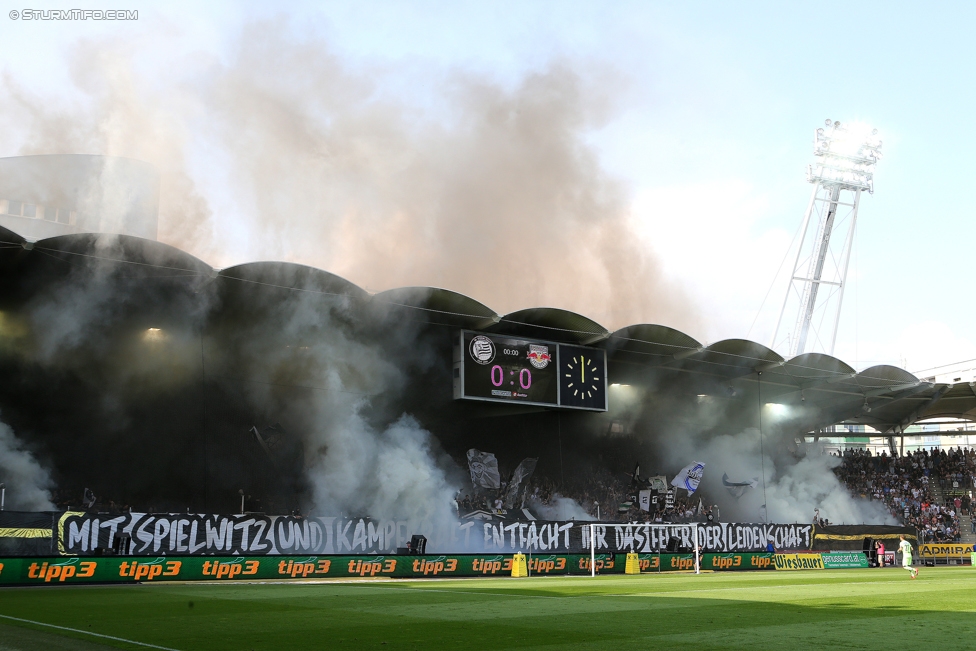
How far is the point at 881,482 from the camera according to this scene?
5719 centimetres

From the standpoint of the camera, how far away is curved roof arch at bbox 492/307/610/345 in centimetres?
4112

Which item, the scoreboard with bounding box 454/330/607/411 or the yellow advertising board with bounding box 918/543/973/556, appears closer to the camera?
the scoreboard with bounding box 454/330/607/411

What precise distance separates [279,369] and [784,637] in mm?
31754

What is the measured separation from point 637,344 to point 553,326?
5490 mm

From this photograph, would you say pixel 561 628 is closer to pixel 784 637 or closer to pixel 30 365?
pixel 784 637

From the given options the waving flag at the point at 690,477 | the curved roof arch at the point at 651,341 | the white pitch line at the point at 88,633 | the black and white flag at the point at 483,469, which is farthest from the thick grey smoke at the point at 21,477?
the waving flag at the point at 690,477

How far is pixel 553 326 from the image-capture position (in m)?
43.1

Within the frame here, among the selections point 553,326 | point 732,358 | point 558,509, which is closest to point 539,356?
point 553,326

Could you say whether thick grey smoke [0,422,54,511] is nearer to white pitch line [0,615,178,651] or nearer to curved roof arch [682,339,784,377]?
white pitch line [0,615,178,651]

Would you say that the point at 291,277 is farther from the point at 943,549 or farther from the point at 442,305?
the point at 943,549

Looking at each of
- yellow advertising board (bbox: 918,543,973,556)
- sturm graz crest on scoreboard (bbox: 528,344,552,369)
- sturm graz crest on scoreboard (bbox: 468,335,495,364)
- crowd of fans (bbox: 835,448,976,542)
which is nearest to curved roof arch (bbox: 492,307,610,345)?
sturm graz crest on scoreboard (bbox: 528,344,552,369)

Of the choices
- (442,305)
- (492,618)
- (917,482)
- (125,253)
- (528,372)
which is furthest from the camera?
(917,482)

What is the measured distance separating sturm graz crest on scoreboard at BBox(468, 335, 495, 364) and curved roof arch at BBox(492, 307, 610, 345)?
99 cm

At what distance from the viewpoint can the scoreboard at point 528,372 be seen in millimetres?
41094
